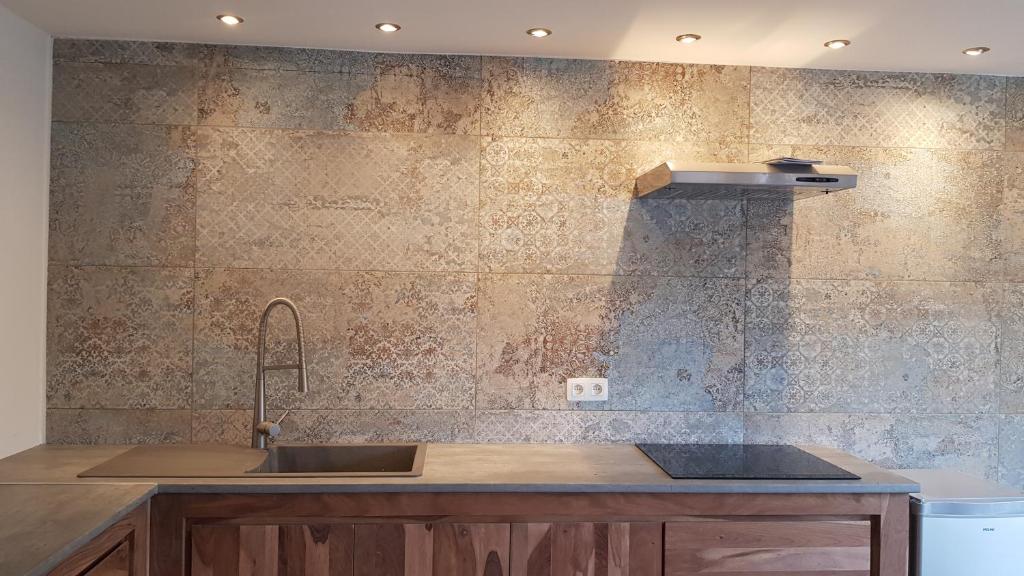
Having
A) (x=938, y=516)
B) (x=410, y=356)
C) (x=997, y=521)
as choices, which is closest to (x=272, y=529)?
(x=410, y=356)

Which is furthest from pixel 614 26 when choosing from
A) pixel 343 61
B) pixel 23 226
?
pixel 23 226

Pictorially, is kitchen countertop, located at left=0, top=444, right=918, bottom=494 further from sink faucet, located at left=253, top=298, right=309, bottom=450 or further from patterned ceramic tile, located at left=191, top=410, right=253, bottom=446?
sink faucet, located at left=253, top=298, right=309, bottom=450

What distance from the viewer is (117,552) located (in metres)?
1.86

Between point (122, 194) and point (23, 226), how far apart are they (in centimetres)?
33

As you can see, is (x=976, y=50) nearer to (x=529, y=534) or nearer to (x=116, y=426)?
(x=529, y=534)

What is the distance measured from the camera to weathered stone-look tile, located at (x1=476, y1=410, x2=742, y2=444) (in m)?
2.78

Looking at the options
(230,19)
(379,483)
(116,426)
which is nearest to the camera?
(379,483)

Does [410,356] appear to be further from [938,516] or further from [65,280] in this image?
[938,516]

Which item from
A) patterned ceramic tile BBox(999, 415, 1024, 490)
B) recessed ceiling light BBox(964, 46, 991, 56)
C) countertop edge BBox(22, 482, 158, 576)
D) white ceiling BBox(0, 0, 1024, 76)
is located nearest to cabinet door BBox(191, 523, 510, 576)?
countertop edge BBox(22, 482, 158, 576)

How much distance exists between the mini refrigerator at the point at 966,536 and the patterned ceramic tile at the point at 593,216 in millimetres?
1036

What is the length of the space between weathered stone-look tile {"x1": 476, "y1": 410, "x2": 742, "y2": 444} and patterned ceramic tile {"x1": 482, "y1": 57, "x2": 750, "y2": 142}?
1062 mm

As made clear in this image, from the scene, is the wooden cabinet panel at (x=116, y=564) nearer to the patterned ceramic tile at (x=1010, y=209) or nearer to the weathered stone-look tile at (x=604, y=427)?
the weathered stone-look tile at (x=604, y=427)

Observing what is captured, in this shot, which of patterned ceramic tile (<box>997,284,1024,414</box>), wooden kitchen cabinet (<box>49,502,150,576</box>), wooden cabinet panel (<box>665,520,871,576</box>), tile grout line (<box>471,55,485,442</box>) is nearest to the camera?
wooden kitchen cabinet (<box>49,502,150,576</box>)

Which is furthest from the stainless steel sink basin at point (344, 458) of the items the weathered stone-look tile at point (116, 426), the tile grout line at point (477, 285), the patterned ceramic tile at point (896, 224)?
the patterned ceramic tile at point (896, 224)
